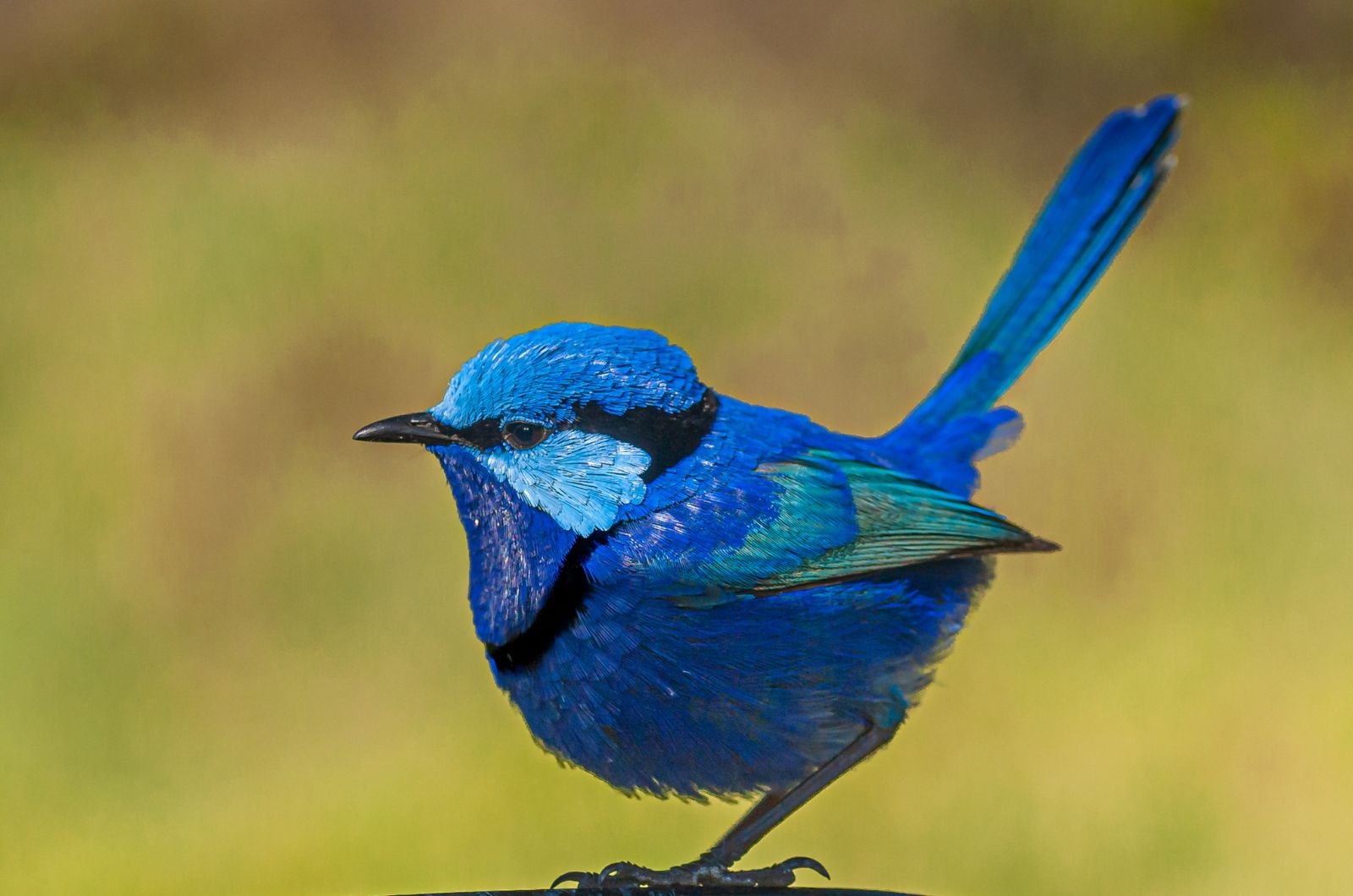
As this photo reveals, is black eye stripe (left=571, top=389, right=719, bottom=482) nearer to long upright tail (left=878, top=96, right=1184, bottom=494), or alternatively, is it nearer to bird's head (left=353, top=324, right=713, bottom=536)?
bird's head (left=353, top=324, right=713, bottom=536)

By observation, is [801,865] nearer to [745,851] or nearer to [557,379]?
[745,851]

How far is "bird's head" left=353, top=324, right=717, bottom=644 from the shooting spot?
2.64m

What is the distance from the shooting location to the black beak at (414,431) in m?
2.61

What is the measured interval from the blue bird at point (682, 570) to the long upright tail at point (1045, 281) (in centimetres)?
40

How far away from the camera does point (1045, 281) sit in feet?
11.6

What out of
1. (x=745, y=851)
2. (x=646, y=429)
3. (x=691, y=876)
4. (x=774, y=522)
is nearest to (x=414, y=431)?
(x=646, y=429)

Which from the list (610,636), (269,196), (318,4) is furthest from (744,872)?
(318,4)

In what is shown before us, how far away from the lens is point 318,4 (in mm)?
7000

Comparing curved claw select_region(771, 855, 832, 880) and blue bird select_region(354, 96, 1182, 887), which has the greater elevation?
blue bird select_region(354, 96, 1182, 887)

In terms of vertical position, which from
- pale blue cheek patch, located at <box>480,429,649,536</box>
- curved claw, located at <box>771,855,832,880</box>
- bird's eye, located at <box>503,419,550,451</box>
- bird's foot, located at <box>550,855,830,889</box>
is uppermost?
bird's eye, located at <box>503,419,550,451</box>

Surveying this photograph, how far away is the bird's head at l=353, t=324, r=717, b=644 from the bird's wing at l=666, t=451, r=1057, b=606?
0.21 meters

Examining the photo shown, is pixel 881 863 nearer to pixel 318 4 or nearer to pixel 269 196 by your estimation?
pixel 269 196

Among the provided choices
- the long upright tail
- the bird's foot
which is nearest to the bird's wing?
the long upright tail

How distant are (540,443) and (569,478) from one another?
0.08 m
